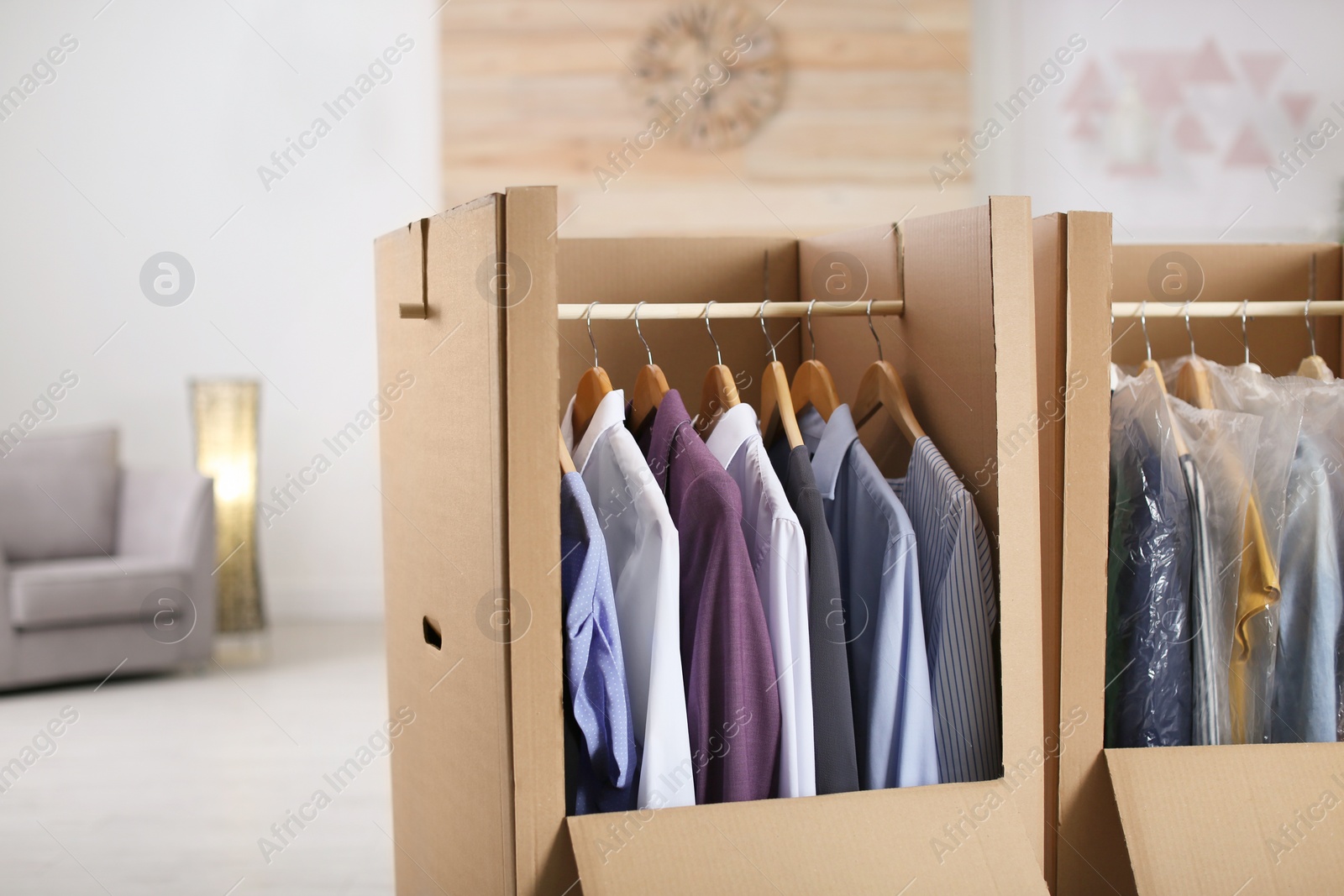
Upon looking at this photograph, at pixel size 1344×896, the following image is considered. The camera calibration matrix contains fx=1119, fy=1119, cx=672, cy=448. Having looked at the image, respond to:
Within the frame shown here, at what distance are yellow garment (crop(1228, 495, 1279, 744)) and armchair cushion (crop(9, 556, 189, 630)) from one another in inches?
129

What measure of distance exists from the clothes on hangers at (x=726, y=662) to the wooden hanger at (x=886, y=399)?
35 cm

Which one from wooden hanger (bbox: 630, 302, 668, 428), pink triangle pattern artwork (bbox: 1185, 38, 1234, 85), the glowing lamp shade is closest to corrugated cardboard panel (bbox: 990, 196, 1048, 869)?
wooden hanger (bbox: 630, 302, 668, 428)

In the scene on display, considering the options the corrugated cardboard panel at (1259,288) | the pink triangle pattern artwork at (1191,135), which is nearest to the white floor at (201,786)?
the corrugated cardboard panel at (1259,288)

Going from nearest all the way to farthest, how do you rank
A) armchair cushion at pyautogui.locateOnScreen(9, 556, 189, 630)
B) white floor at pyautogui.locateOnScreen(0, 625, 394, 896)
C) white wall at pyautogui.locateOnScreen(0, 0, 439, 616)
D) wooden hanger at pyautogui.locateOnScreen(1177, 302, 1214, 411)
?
wooden hanger at pyautogui.locateOnScreen(1177, 302, 1214, 411) → white floor at pyautogui.locateOnScreen(0, 625, 394, 896) → armchair cushion at pyautogui.locateOnScreen(9, 556, 189, 630) → white wall at pyautogui.locateOnScreen(0, 0, 439, 616)

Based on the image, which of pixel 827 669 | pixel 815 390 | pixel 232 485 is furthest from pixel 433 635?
pixel 232 485

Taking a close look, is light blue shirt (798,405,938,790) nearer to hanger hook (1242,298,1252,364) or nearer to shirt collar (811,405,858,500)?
shirt collar (811,405,858,500)

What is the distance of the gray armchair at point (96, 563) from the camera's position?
3547 mm

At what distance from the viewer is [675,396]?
4.75 ft

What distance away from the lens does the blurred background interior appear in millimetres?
4301

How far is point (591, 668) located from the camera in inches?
50.0

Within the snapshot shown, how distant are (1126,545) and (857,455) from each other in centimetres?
39

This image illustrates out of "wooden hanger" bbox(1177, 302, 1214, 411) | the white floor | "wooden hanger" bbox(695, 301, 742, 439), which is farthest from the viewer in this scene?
the white floor

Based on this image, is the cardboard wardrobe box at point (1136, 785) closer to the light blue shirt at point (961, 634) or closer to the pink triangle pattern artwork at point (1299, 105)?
the light blue shirt at point (961, 634)

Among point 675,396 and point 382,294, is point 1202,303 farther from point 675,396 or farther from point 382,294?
point 382,294
